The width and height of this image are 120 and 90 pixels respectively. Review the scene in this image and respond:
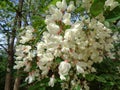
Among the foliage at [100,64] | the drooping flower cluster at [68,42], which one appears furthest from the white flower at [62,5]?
the foliage at [100,64]

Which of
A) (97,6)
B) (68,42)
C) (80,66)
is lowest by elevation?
(80,66)

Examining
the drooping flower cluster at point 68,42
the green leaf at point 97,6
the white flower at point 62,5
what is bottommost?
the drooping flower cluster at point 68,42

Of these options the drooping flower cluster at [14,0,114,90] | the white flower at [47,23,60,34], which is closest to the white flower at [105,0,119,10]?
the drooping flower cluster at [14,0,114,90]

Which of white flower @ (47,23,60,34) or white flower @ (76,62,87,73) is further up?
white flower @ (47,23,60,34)

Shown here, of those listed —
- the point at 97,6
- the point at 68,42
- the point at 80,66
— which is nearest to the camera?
the point at 97,6

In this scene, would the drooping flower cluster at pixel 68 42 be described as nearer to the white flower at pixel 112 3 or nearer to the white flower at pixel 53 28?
the white flower at pixel 53 28

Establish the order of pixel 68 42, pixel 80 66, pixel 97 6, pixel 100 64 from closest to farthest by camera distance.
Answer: pixel 97 6
pixel 68 42
pixel 80 66
pixel 100 64

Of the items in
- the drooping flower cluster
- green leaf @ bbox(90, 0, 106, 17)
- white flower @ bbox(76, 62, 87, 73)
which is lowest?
white flower @ bbox(76, 62, 87, 73)

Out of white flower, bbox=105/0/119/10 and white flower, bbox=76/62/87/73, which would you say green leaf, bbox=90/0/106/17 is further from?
white flower, bbox=76/62/87/73

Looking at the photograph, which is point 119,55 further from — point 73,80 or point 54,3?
point 54,3

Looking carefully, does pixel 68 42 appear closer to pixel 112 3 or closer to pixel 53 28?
pixel 53 28

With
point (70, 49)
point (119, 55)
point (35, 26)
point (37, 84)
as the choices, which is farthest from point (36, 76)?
point (119, 55)

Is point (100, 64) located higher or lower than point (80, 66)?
higher

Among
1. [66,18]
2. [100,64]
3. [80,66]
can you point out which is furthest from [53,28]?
[100,64]
